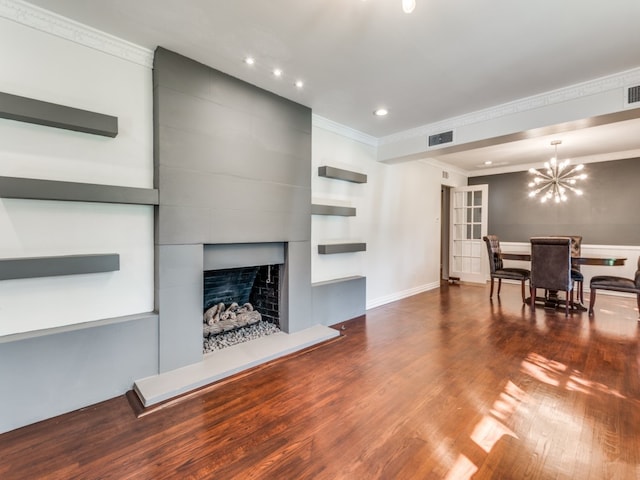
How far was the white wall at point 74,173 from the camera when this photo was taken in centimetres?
191

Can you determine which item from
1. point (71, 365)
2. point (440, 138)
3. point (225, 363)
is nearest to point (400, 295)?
point (440, 138)

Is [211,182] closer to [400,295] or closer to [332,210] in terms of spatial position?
[332,210]

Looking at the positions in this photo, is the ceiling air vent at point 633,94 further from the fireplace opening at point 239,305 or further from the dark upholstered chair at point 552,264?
the fireplace opening at point 239,305

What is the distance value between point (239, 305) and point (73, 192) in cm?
205

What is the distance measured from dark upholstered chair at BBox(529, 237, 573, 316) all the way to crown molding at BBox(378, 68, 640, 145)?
2.12 meters

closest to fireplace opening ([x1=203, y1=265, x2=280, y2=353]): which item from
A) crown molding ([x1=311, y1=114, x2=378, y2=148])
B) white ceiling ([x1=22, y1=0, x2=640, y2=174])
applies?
crown molding ([x1=311, y1=114, x2=378, y2=148])

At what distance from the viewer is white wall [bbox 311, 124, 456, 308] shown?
394 centimetres

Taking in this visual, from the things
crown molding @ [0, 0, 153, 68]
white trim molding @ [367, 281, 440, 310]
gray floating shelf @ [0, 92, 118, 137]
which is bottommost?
white trim molding @ [367, 281, 440, 310]

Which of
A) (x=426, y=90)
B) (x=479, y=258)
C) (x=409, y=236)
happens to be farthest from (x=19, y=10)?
(x=479, y=258)

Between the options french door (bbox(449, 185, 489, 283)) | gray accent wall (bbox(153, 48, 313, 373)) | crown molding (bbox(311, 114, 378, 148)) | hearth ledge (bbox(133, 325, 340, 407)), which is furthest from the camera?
french door (bbox(449, 185, 489, 283))

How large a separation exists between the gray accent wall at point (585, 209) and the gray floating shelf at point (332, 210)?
478 cm

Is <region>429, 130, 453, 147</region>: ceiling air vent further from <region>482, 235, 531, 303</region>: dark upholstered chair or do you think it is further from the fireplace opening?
the fireplace opening

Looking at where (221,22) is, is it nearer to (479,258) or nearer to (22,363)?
(22,363)

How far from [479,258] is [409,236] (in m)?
2.28
